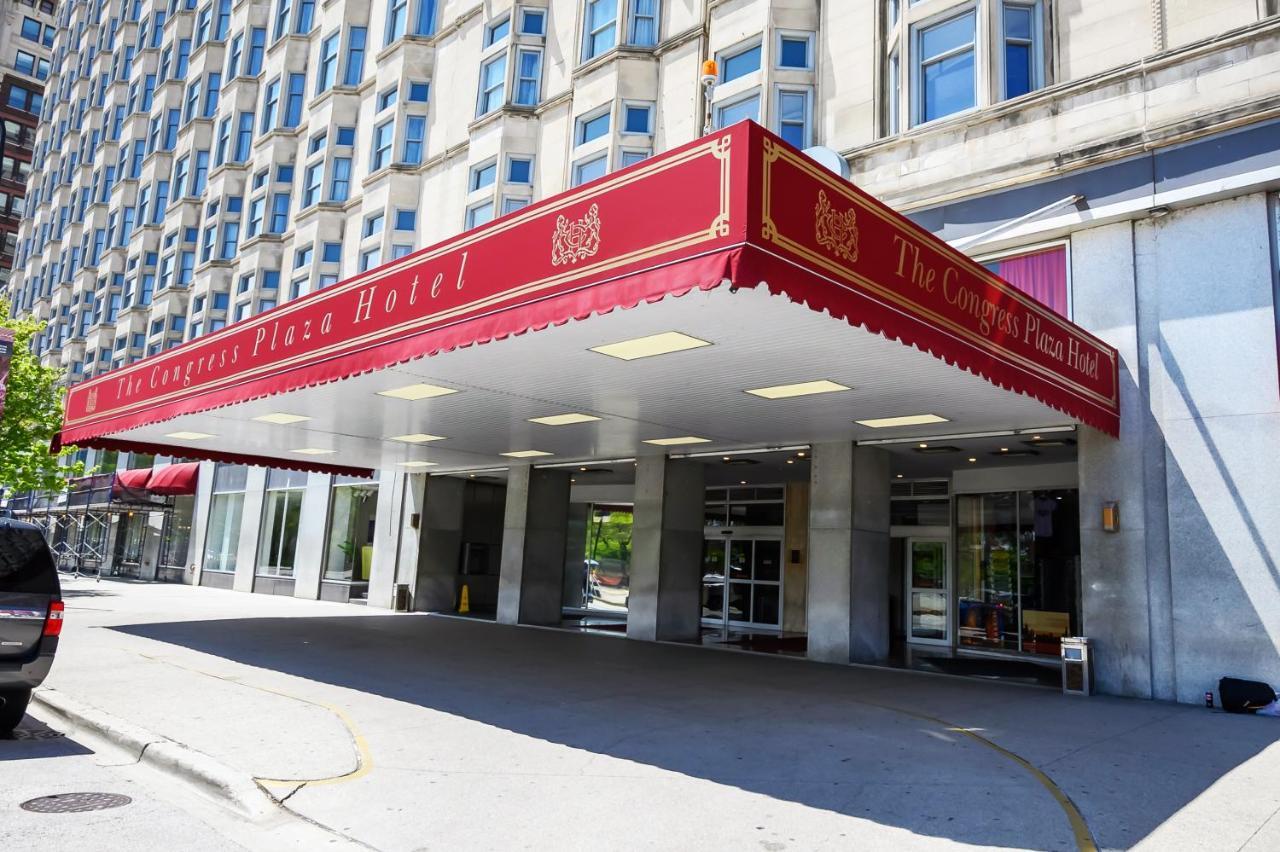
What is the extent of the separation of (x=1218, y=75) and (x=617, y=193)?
974 cm

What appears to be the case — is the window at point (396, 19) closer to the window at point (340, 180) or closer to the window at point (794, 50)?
the window at point (340, 180)

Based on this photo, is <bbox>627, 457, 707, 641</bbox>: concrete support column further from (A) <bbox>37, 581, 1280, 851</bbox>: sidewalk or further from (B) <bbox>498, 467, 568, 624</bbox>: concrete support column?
(A) <bbox>37, 581, 1280, 851</bbox>: sidewalk

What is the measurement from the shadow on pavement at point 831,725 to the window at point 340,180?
18804mm

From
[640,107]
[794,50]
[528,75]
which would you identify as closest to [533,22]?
[528,75]

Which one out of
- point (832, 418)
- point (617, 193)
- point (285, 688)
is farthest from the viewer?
point (832, 418)

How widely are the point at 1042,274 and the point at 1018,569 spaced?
283 inches

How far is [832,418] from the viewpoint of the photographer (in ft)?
45.1

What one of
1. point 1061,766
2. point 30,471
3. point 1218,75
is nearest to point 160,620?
point 30,471

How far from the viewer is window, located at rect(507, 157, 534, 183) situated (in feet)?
78.3

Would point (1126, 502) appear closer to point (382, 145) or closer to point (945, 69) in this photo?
point (945, 69)

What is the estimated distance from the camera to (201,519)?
1331 inches

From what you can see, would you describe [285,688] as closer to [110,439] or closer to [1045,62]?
[110,439]

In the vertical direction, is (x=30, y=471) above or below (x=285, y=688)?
above

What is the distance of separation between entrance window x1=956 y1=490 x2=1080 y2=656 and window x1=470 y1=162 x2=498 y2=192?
15.2 m
